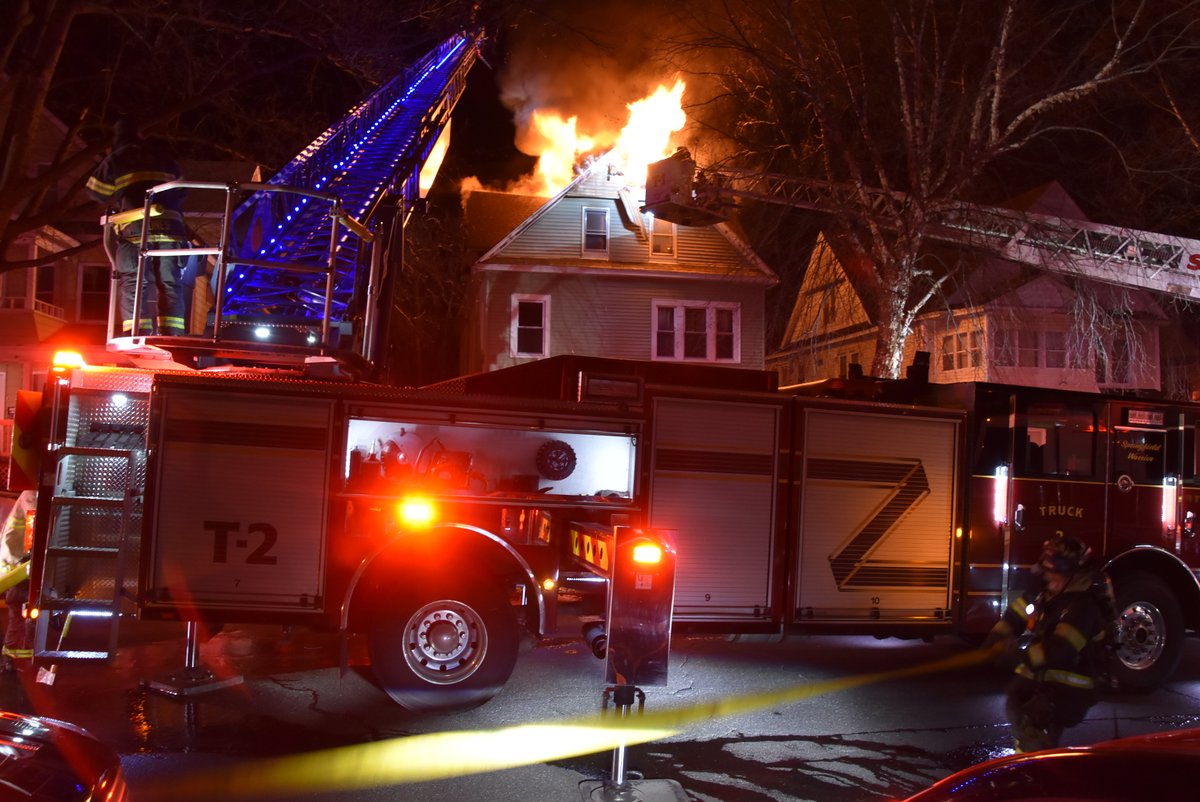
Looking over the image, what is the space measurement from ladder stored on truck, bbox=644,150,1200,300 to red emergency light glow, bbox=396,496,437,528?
9.33 m

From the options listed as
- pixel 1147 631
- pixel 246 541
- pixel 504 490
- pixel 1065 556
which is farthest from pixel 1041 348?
pixel 246 541

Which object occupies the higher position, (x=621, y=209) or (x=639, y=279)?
(x=621, y=209)

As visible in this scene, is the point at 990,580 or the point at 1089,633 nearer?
the point at 1089,633

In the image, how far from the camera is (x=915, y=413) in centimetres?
749

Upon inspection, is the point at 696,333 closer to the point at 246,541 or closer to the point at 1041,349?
the point at 1041,349

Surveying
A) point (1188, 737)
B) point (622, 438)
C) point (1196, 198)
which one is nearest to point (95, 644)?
point (622, 438)

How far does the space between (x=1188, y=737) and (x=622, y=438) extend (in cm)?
438

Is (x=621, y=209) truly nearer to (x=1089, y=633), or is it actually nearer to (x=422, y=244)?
(x=422, y=244)

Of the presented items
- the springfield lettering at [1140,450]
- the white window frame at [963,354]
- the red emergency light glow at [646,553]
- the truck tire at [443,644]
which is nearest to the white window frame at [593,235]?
the white window frame at [963,354]

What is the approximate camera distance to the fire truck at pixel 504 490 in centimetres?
601

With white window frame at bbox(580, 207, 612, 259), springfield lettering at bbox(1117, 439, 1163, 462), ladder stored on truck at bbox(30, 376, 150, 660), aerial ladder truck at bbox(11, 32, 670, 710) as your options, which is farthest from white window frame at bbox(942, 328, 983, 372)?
ladder stored on truck at bbox(30, 376, 150, 660)

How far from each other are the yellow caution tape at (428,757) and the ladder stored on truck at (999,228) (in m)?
9.27

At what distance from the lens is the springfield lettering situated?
8055mm

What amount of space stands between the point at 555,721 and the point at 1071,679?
3256mm
